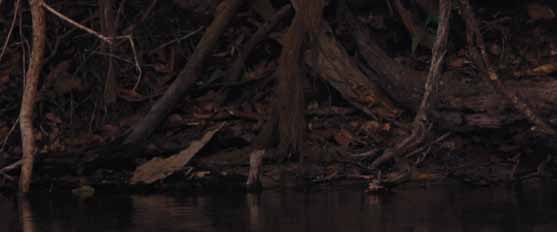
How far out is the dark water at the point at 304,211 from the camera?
358 inches

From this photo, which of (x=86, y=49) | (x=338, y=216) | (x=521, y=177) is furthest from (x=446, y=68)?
(x=338, y=216)

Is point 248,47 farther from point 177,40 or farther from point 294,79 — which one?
point 294,79

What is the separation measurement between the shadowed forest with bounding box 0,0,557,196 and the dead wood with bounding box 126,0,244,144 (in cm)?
2

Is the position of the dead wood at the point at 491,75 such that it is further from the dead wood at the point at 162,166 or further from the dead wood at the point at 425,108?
the dead wood at the point at 162,166

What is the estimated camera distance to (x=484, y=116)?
13.0 metres

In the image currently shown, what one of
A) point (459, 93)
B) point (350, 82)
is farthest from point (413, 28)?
point (459, 93)

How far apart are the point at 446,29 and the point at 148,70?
4295 mm

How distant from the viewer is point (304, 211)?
9945mm

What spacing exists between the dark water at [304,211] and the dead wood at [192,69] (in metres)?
2.53

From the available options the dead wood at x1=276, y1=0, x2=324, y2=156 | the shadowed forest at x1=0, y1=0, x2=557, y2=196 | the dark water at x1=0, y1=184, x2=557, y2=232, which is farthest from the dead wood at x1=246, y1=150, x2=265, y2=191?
the dead wood at x1=276, y1=0, x2=324, y2=156

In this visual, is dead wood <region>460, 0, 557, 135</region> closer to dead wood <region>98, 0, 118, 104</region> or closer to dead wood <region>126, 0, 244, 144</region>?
dead wood <region>126, 0, 244, 144</region>

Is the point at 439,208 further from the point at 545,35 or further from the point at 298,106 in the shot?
the point at 545,35

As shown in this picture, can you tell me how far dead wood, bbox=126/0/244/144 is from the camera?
14.1 meters

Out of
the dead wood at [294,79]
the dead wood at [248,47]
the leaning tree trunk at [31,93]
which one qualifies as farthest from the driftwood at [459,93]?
the leaning tree trunk at [31,93]
